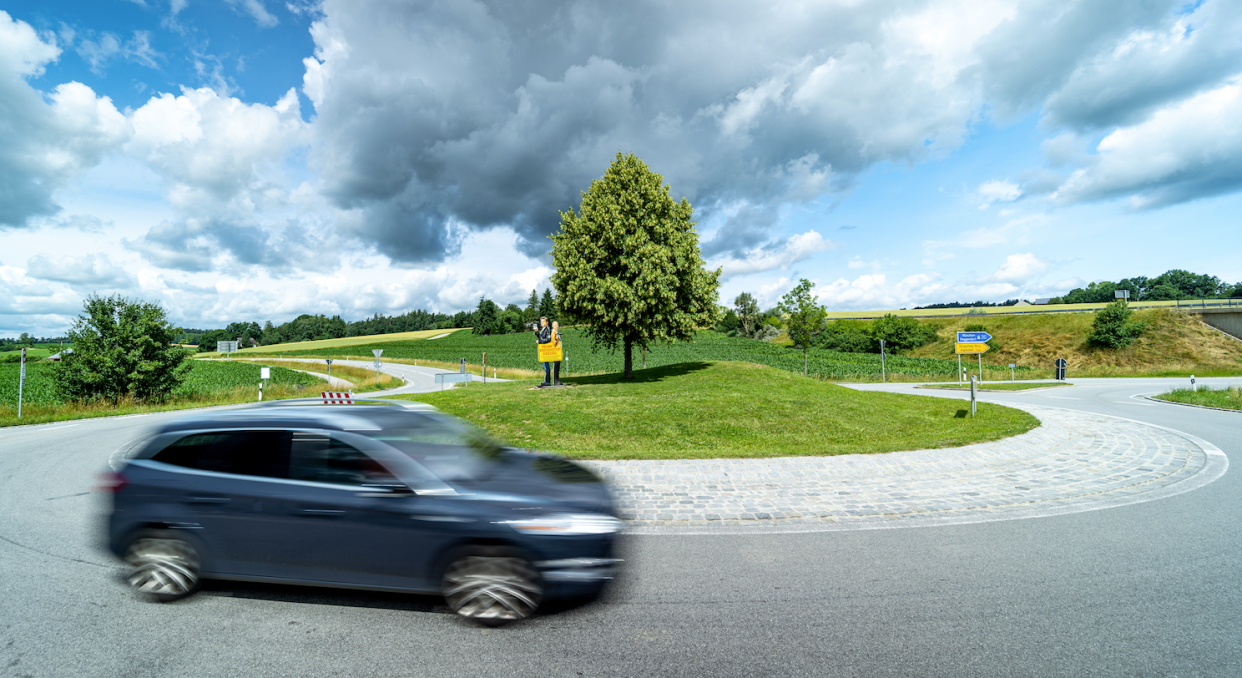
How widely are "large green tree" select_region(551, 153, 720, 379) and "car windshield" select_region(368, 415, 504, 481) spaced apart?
14.3m

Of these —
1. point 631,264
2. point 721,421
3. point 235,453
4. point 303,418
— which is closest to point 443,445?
point 303,418

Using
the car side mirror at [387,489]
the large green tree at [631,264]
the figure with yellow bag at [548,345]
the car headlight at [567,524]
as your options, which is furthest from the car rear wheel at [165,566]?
the large green tree at [631,264]

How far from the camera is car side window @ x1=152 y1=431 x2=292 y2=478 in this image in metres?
4.21

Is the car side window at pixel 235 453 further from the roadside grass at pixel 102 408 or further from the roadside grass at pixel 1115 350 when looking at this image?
the roadside grass at pixel 1115 350

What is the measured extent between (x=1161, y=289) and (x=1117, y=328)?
88811mm

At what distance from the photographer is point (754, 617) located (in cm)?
380

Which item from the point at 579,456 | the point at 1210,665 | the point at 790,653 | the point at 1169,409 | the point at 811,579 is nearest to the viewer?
the point at 1210,665

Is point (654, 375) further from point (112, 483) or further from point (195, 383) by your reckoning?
point (195, 383)

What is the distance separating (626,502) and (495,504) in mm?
3059

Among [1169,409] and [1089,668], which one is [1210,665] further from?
[1169,409]

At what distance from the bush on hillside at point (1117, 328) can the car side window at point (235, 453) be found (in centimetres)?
6634

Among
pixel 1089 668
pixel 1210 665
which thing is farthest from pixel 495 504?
pixel 1210 665

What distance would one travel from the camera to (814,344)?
247 feet

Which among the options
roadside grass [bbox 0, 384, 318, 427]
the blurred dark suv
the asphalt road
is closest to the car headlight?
the blurred dark suv
